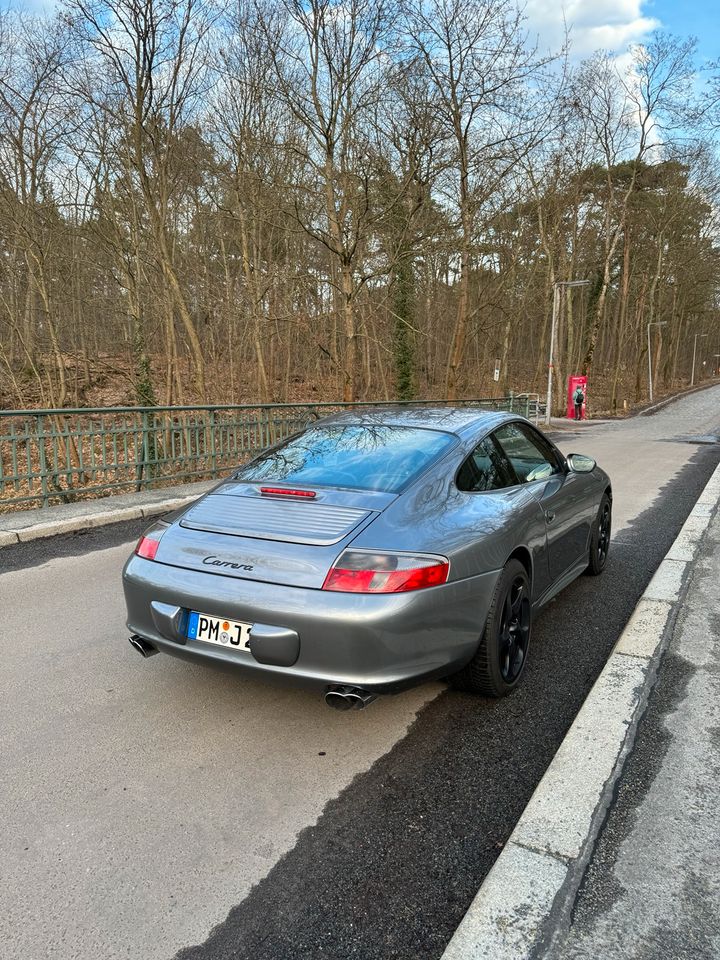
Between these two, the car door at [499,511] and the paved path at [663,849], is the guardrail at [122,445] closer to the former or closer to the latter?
the car door at [499,511]

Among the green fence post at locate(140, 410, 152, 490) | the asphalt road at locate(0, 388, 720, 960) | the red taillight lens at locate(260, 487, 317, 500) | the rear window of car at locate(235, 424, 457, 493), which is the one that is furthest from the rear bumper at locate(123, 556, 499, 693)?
the green fence post at locate(140, 410, 152, 490)

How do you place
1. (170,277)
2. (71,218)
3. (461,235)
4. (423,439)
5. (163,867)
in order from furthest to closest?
(461,235)
(71,218)
(170,277)
(423,439)
(163,867)

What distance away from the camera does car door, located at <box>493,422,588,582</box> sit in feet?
13.2

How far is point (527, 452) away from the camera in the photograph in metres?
4.30

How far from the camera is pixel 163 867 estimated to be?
2.19 metres

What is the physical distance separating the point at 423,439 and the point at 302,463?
0.72 m

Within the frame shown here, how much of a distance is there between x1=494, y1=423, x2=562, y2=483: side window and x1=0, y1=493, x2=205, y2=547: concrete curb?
157 inches

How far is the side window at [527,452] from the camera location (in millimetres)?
4051

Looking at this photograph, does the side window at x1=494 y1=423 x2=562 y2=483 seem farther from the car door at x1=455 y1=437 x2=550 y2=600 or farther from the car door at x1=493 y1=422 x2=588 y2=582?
the car door at x1=455 y1=437 x2=550 y2=600

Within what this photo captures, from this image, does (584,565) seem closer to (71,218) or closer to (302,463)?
(302,463)

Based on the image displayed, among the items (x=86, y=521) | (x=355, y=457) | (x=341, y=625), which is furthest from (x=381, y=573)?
(x=86, y=521)

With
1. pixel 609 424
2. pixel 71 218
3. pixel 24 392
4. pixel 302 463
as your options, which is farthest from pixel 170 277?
pixel 609 424

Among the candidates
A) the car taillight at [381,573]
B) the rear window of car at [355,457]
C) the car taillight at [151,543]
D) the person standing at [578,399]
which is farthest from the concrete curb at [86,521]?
the person standing at [578,399]

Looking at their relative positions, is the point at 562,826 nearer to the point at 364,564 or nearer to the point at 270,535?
the point at 364,564
